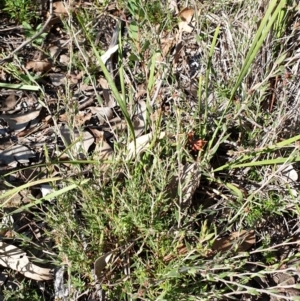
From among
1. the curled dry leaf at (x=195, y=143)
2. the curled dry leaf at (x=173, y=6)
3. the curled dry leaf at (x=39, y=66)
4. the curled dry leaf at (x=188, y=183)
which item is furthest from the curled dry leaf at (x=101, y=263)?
the curled dry leaf at (x=173, y=6)

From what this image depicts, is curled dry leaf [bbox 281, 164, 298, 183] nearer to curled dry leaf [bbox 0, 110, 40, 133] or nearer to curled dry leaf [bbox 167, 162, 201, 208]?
curled dry leaf [bbox 167, 162, 201, 208]

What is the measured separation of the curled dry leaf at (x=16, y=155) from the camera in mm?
2410

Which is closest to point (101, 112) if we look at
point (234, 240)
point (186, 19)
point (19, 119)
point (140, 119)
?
point (140, 119)

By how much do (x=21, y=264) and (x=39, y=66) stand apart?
3.21ft

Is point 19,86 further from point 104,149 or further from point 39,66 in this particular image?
point 104,149

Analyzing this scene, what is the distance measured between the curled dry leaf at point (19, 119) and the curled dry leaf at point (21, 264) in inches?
23.4

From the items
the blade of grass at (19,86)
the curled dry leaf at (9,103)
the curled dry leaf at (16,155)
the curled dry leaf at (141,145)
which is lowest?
the curled dry leaf at (16,155)

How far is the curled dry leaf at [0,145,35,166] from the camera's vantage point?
241 centimetres

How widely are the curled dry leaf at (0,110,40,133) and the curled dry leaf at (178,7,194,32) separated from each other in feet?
2.57

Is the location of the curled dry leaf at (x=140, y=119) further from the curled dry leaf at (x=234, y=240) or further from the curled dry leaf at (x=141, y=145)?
the curled dry leaf at (x=234, y=240)

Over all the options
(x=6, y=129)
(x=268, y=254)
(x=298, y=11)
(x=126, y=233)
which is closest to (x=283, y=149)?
(x=268, y=254)

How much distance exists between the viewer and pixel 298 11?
227 centimetres

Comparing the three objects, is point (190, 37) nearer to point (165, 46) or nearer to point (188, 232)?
point (165, 46)

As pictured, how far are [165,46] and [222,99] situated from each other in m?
0.35
